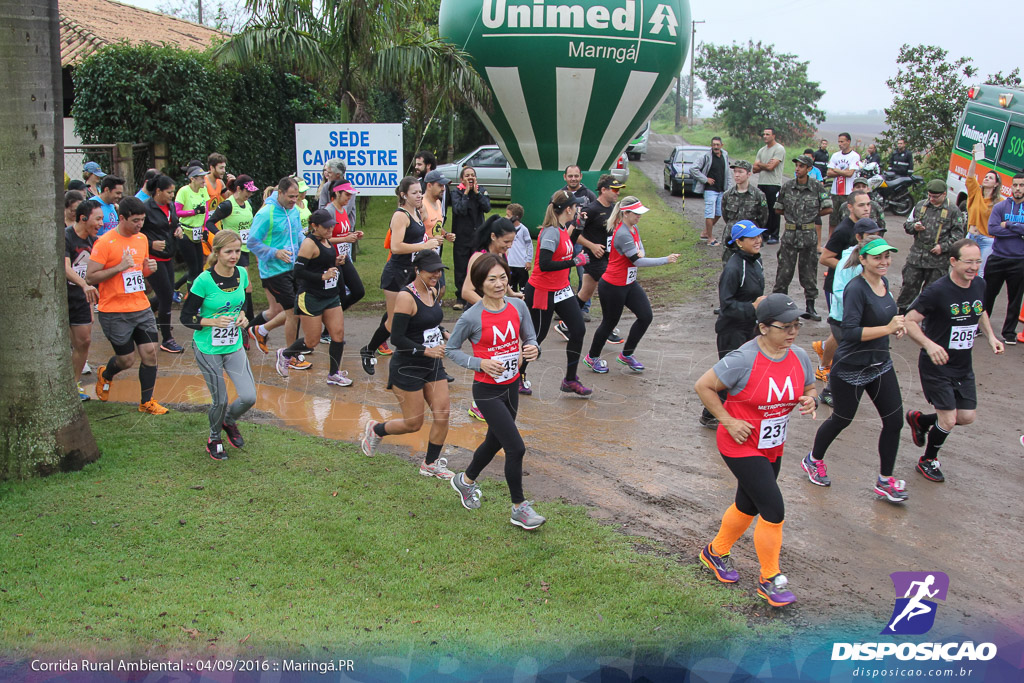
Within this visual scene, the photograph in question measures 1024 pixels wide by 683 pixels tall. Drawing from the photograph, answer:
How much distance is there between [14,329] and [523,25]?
10129 mm

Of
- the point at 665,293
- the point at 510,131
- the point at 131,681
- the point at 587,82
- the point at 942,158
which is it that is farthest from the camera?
the point at 942,158

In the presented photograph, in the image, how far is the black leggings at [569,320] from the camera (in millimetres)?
8055

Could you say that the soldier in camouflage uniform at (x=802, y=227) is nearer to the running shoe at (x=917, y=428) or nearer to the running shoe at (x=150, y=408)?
the running shoe at (x=917, y=428)

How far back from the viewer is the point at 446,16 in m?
14.8

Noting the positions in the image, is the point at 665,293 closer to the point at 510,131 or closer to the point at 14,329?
the point at 510,131

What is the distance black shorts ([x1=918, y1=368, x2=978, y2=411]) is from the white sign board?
339 inches

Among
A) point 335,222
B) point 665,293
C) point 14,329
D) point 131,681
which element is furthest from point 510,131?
point 131,681

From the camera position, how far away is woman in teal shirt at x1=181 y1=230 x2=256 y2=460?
629 cm

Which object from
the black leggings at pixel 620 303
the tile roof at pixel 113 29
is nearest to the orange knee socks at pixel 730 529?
the black leggings at pixel 620 303

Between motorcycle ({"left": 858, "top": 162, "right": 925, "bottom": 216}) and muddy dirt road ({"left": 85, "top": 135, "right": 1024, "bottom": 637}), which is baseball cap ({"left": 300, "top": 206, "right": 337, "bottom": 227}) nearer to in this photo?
muddy dirt road ({"left": 85, "top": 135, "right": 1024, "bottom": 637})

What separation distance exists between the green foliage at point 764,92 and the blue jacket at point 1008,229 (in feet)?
118

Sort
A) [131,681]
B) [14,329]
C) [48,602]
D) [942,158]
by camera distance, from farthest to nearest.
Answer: [942,158]
[14,329]
[48,602]
[131,681]

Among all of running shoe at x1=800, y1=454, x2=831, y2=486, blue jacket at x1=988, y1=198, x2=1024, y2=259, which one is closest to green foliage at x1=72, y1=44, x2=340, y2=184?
running shoe at x1=800, y1=454, x2=831, y2=486

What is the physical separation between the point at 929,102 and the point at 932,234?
1299 cm
